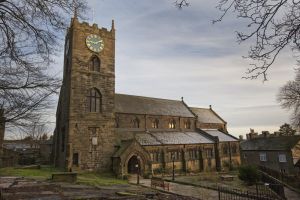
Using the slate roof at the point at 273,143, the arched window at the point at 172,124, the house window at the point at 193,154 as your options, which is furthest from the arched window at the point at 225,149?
the slate roof at the point at 273,143

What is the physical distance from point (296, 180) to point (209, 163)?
17.3 metres

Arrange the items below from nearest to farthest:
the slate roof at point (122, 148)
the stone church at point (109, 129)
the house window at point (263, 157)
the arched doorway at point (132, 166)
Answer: the stone church at point (109, 129)
the slate roof at point (122, 148)
the arched doorway at point (132, 166)
the house window at point (263, 157)

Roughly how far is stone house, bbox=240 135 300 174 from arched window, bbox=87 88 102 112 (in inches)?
1087

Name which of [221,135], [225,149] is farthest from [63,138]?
[221,135]

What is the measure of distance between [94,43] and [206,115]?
96.9 ft

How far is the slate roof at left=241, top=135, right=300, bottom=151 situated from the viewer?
46.8 metres

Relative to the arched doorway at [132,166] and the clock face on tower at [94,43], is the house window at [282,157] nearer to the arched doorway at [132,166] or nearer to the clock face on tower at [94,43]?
the arched doorway at [132,166]

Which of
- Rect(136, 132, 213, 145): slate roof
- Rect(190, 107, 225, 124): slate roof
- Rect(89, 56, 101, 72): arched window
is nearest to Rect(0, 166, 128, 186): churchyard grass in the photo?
Rect(136, 132, 213, 145): slate roof

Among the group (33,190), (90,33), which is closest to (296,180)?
(33,190)

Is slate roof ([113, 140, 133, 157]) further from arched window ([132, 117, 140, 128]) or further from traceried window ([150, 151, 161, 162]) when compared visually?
Result: arched window ([132, 117, 140, 128])

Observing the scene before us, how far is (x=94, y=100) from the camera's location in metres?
34.4

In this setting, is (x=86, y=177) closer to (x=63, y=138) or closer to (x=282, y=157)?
(x=63, y=138)

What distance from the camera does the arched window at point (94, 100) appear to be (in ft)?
111

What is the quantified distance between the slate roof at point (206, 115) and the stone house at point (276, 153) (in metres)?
8.17
